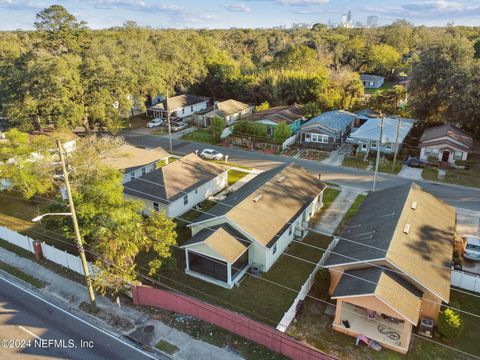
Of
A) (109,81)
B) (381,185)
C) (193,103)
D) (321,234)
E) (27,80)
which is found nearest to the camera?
(321,234)

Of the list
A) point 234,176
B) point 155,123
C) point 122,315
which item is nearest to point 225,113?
point 155,123

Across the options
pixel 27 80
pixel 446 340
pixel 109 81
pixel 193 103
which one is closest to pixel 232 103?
pixel 193 103

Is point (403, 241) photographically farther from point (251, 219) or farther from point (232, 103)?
point (232, 103)

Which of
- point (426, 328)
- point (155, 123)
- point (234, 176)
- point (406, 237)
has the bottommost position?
point (426, 328)

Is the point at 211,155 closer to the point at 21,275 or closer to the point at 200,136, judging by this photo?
the point at 200,136

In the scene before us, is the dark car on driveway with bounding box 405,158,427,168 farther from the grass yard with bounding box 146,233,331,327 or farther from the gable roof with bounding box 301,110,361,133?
the grass yard with bounding box 146,233,331,327

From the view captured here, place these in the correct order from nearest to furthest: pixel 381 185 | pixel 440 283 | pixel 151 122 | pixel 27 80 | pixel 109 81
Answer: pixel 440 283 < pixel 381 185 < pixel 27 80 < pixel 109 81 < pixel 151 122

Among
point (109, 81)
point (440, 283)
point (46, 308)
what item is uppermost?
point (109, 81)
